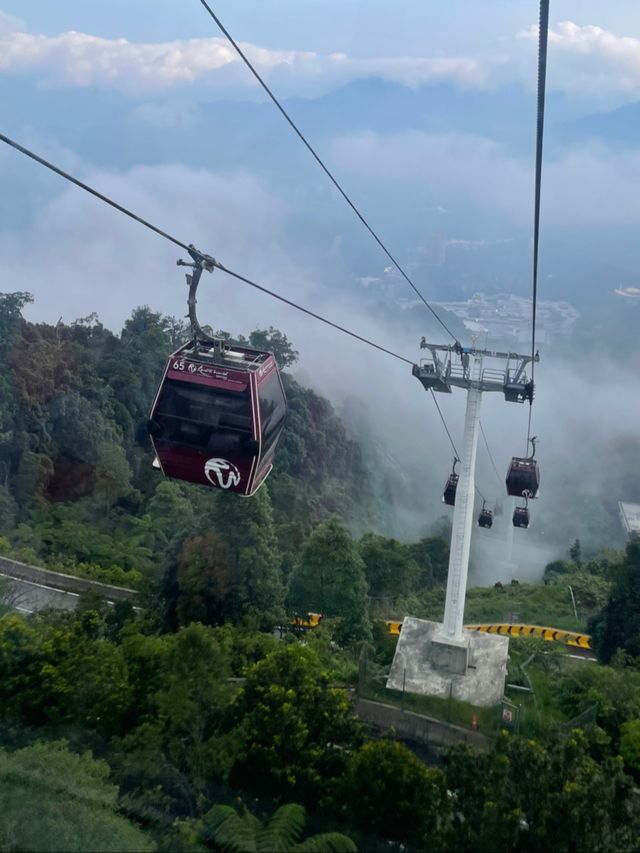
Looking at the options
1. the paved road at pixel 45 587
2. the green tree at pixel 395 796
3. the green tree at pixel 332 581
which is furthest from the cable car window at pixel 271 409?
the paved road at pixel 45 587

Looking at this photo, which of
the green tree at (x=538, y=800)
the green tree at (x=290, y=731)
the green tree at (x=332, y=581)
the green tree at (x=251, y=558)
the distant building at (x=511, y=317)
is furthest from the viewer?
the distant building at (x=511, y=317)

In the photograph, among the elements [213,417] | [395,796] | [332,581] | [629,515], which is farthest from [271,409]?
[629,515]

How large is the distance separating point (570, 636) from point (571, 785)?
8492 mm

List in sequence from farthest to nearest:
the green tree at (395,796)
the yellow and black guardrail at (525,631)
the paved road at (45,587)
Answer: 1. the yellow and black guardrail at (525,631)
2. the paved road at (45,587)
3. the green tree at (395,796)

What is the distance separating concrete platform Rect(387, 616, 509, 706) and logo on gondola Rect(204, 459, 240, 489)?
2850 millimetres

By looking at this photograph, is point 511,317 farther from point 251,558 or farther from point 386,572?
point 251,558

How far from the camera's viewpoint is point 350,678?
6617mm

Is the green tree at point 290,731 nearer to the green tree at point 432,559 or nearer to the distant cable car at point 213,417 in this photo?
the distant cable car at point 213,417

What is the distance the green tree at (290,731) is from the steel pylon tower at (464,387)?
Result: 2.54 metres

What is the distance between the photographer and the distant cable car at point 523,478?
898 centimetres

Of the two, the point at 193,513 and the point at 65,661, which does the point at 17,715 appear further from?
the point at 193,513

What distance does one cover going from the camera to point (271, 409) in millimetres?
4887

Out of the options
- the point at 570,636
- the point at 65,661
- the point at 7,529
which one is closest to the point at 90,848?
the point at 65,661

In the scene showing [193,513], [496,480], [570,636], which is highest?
[496,480]
